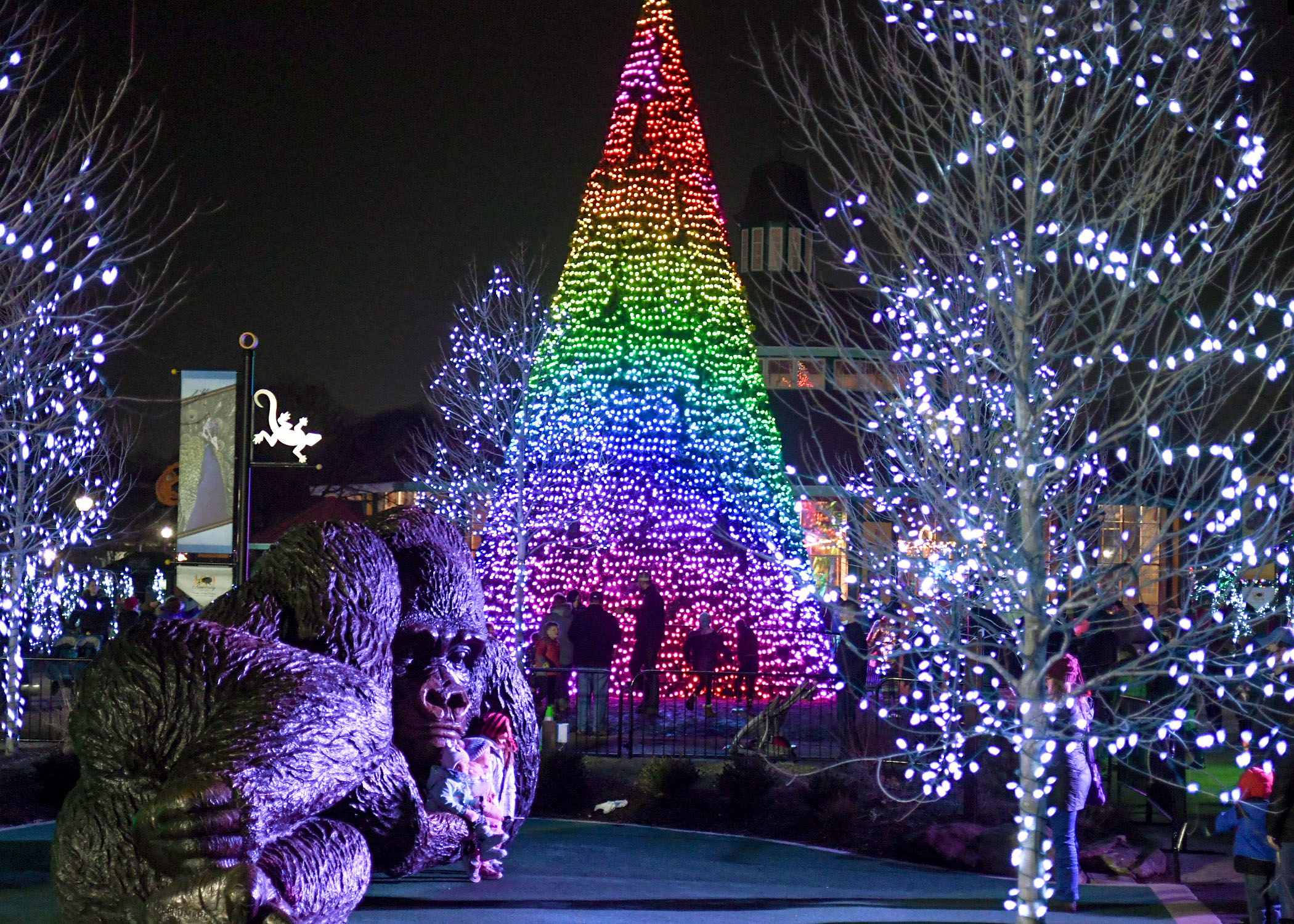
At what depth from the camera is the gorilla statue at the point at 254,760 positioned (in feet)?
9.09

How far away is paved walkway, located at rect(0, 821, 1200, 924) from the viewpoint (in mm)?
7559

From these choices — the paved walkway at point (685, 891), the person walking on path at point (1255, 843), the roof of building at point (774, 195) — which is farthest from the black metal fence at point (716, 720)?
the roof of building at point (774, 195)

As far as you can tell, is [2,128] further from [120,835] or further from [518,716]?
[120,835]

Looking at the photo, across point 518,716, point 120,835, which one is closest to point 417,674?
point 518,716

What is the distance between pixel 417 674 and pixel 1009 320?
379 centimetres

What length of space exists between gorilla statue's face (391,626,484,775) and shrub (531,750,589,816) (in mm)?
7047

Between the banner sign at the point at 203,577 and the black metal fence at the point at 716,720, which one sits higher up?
the banner sign at the point at 203,577

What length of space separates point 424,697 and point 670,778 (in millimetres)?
7308

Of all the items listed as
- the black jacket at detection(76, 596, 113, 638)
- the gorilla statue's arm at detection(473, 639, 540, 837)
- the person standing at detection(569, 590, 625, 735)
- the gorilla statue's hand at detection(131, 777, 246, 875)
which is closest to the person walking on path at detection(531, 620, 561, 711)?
the person standing at detection(569, 590, 625, 735)

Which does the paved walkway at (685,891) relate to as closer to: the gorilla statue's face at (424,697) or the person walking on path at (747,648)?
the gorilla statue's face at (424,697)

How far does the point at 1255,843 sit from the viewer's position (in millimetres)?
7465

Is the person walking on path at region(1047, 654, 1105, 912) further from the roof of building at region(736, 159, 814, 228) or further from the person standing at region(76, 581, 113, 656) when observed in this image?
the roof of building at region(736, 159, 814, 228)

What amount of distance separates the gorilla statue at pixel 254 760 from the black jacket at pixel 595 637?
38.3ft

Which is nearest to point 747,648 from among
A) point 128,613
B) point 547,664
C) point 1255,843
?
point 547,664
